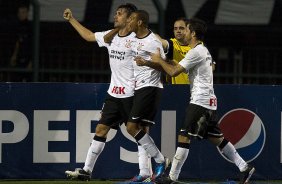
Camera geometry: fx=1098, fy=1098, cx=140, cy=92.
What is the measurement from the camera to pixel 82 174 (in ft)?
41.2

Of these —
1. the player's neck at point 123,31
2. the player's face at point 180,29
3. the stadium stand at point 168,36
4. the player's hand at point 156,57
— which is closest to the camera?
the player's hand at point 156,57

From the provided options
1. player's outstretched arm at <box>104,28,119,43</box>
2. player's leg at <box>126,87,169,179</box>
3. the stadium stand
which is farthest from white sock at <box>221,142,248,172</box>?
the stadium stand

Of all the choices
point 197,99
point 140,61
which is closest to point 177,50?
point 197,99

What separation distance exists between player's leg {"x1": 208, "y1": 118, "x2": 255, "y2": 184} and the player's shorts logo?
96 cm

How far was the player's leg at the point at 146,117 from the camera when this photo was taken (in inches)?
488

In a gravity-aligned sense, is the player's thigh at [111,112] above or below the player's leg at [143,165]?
above

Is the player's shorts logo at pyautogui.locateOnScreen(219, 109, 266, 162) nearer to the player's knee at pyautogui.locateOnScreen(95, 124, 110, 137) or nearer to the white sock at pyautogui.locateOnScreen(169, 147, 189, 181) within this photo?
the white sock at pyautogui.locateOnScreen(169, 147, 189, 181)

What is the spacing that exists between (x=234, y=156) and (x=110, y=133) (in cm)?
169

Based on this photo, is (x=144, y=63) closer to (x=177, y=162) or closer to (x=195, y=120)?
(x=195, y=120)

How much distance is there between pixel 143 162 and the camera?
12.6 metres

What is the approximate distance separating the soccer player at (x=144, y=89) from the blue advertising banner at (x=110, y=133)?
2.98 ft

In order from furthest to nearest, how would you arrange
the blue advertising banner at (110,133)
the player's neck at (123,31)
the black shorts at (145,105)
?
the blue advertising banner at (110,133) → the player's neck at (123,31) → the black shorts at (145,105)

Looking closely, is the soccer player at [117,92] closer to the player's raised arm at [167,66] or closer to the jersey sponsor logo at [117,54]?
the jersey sponsor logo at [117,54]

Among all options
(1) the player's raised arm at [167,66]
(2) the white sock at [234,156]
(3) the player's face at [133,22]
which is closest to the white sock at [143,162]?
(2) the white sock at [234,156]
